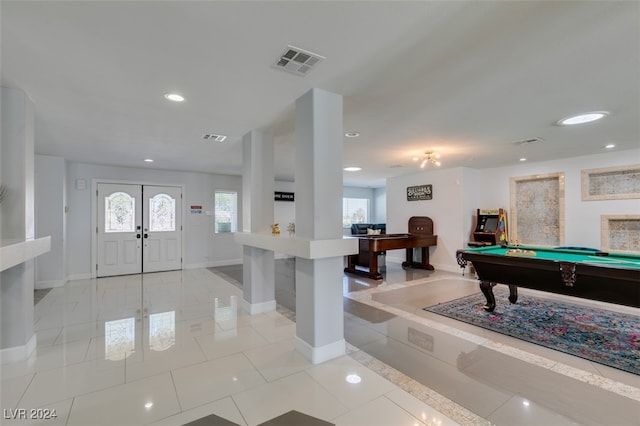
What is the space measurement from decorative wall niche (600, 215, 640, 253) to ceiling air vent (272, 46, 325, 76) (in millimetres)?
6431

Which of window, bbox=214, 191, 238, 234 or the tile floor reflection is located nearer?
the tile floor reflection

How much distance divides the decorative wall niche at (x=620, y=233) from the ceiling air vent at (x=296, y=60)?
6.43 metres

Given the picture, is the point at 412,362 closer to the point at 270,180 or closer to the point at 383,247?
the point at 270,180

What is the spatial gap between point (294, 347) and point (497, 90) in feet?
10.6

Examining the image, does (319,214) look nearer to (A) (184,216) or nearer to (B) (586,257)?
(B) (586,257)

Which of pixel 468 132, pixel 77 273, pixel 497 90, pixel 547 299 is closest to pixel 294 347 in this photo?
pixel 497 90

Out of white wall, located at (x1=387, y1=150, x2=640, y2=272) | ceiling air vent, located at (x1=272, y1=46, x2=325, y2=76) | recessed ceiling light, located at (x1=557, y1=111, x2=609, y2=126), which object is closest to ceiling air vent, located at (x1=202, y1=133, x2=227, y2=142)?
ceiling air vent, located at (x1=272, y1=46, x2=325, y2=76)

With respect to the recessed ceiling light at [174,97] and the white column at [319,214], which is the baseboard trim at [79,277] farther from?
the white column at [319,214]

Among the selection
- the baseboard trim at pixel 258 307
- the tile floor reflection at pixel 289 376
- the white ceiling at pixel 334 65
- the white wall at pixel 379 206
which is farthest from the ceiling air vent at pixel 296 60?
the white wall at pixel 379 206

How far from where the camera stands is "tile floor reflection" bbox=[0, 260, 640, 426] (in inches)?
76.3

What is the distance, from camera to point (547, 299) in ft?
14.9

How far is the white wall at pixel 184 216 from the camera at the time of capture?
6.17 metres

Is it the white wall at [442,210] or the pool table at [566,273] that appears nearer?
the pool table at [566,273]

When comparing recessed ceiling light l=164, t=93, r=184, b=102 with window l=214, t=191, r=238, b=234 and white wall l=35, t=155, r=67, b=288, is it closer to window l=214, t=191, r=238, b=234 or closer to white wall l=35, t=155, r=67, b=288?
white wall l=35, t=155, r=67, b=288
